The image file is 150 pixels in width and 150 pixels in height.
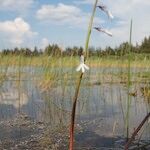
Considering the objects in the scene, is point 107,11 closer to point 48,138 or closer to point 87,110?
point 48,138

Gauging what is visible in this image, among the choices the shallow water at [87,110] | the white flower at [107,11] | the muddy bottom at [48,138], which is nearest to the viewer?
the white flower at [107,11]

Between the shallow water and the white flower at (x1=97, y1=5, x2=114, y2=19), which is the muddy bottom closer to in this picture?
the shallow water

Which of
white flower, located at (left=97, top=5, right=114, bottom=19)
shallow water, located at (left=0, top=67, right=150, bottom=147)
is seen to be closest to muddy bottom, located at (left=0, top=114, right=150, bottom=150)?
shallow water, located at (left=0, top=67, right=150, bottom=147)

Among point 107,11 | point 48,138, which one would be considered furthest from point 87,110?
point 107,11

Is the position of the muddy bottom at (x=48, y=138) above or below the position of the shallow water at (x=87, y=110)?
below

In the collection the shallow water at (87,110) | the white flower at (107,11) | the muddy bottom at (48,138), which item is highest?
the white flower at (107,11)

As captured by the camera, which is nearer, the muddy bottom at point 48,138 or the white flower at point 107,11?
the white flower at point 107,11

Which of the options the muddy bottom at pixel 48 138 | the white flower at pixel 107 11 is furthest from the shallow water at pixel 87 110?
the white flower at pixel 107 11

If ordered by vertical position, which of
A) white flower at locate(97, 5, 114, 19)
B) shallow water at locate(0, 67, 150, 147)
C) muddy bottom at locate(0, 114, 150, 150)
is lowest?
muddy bottom at locate(0, 114, 150, 150)

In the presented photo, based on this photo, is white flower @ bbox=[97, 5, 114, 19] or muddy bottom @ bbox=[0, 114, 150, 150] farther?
muddy bottom @ bbox=[0, 114, 150, 150]

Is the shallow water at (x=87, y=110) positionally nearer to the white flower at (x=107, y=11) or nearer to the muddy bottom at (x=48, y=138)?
the muddy bottom at (x=48, y=138)

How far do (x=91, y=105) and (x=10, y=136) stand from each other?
8.23ft

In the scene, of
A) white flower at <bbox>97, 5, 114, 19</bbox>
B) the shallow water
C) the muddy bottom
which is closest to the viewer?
white flower at <bbox>97, 5, 114, 19</bbox>

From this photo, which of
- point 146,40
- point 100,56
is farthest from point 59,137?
point 146,40
